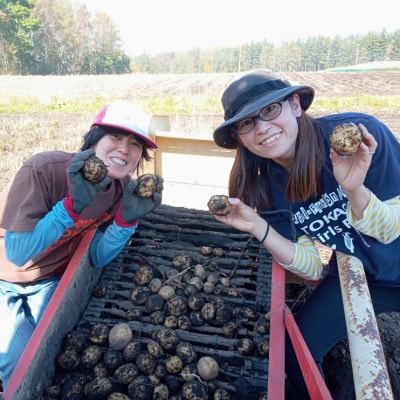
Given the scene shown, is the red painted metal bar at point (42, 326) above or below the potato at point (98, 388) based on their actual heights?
above

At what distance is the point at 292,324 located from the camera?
6.34ft

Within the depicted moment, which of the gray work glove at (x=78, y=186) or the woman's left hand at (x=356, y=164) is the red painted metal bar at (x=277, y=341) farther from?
the gray work glove at (x=78, y=186)

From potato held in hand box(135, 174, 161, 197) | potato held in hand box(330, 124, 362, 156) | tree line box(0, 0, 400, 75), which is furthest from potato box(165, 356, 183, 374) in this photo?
tree line box(0, 0, 400, 75)

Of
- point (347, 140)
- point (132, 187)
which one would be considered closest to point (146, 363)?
point (132, 187)

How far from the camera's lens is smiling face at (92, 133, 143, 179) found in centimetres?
227

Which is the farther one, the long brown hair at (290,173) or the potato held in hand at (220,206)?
the potato held in hand at (220,206)

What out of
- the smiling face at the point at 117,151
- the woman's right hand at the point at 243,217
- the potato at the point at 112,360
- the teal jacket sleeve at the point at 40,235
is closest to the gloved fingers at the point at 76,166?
the teal jacket sleeve at the point at 40,235

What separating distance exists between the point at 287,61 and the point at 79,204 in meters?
82.2

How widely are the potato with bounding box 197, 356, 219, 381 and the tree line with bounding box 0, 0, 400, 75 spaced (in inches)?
2058

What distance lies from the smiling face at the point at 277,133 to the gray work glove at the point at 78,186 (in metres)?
0.83

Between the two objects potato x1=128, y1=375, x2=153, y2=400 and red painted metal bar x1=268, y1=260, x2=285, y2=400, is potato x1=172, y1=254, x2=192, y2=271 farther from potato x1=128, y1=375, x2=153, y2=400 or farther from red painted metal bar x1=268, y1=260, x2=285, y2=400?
potato x1=128, y1=375, x2=153, y2=400

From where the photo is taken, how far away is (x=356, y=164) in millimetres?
1636

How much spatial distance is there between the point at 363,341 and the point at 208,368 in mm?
881

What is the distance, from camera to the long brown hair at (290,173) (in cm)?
200
